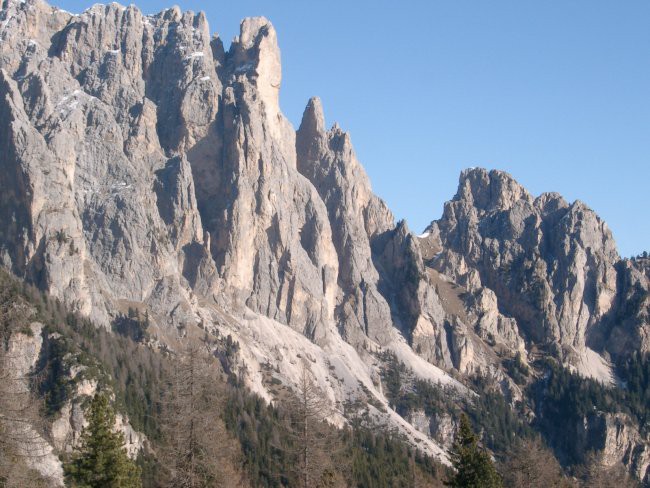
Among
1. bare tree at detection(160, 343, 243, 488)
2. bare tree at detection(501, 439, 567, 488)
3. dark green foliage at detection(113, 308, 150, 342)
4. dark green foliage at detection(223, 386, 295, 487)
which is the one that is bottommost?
bare tree at detection(160, 343, 243, 488)

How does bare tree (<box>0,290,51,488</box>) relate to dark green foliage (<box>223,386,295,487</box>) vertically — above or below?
below

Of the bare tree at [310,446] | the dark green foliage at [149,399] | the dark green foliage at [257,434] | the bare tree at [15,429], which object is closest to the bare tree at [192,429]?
the bare tree at [310,446]

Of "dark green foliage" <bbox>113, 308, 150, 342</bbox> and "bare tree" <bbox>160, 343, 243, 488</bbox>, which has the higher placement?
"dark green foliage" <bbox>113, 308, 150, 342</bbox>

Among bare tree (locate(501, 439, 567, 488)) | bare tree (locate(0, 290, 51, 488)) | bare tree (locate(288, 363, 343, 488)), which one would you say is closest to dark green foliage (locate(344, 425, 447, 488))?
bare tree (locate(501, 439, 567, 488))

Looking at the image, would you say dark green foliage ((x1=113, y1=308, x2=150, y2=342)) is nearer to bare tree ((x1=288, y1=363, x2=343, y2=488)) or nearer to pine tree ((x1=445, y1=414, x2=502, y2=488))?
pine tree ((x1=445, y1=414, x2=502, y2=488))

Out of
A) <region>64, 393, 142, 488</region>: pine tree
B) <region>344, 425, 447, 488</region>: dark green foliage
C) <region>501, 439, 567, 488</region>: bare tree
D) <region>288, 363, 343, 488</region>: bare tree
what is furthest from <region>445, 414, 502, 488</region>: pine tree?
<region>344, 425, 447, 488</region>: dark green foliage

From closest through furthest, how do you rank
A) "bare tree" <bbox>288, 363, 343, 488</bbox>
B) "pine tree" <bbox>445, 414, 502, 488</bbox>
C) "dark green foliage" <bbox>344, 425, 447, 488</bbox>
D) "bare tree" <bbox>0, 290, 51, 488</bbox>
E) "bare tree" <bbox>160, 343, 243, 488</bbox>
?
"bare tree" <bbox>0, 290, 51, 488</bbox> < "bare tree" <bbox>160, 343, 243, 488</bbox> < "bare tree" <bbox>288, 363, 343, 488</bbox> < "pine tree" <bbox>445, 414, 502, 488</bbox> < "dark green foliage" <bbox>344, 425, 447, 488</bbox>

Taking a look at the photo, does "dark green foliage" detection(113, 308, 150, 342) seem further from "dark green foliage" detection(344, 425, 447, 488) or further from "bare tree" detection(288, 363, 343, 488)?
"bare tree" detection(288, 363, 343, 488)

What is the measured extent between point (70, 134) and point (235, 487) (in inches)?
5992

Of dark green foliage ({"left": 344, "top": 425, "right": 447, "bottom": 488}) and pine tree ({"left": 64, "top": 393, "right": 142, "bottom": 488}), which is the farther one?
dark green foliage ({"left": 344, "top": 425, "right": 447, "bottom": 488})

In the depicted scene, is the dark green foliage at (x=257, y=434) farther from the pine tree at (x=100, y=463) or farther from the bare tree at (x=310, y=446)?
the pine tree at (x=100, y=463)

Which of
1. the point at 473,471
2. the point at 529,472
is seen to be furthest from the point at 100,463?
the point at 529,472

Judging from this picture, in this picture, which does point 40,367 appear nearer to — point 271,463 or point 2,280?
point 2,280

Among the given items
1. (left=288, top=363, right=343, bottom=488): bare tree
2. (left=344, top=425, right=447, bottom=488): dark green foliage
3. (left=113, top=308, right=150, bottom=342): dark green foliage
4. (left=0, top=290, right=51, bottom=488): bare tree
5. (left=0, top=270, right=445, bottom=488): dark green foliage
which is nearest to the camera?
(left=0, top=290, right=51, bottom=488): bare tree
